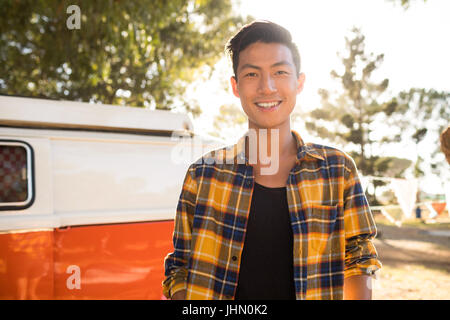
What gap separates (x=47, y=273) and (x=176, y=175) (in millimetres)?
1356

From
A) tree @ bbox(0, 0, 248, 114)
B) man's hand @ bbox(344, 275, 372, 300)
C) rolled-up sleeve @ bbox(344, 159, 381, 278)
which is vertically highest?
tree @ bbox(0, 0, 248, 114)

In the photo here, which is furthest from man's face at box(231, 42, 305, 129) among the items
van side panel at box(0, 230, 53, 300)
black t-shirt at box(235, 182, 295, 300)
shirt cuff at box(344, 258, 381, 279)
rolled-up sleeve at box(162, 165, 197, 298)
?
van side panel at box(0, 230, 53, 300)

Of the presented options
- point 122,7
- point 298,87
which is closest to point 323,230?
point 298,87

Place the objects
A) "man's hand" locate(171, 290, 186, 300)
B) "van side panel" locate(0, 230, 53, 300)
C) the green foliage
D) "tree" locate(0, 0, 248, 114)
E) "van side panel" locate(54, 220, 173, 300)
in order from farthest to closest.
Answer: the green foliage
"tree" locate(0, 0, 248, 114)
"van side panel" locate(54, 220, 173, 300)
"van side panel" locate(0, 230, 53, 300)
"man's hand" locate(171, 290, 186, 300)

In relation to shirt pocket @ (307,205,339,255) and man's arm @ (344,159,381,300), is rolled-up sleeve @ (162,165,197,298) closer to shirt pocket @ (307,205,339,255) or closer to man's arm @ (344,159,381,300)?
shirt pocket @ (307,205,339,255)

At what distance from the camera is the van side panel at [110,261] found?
2922 millimetres

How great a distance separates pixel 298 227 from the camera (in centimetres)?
138

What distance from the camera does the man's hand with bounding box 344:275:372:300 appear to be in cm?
135

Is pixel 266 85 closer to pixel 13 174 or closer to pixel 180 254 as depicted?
pixel 180 254

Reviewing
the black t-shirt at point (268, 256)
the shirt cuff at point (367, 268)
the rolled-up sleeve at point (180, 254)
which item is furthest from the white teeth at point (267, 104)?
the shirt cuff at point (367, 268)

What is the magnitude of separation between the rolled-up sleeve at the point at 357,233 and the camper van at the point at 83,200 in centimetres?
220

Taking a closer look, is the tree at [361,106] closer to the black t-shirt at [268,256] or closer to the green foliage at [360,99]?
the green foliage at [360,99]

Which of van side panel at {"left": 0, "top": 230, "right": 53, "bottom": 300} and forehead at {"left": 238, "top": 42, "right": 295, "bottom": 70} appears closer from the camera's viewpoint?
forehead at {"left": 238, "top": 42, "right": 295, "bottom": 70}
